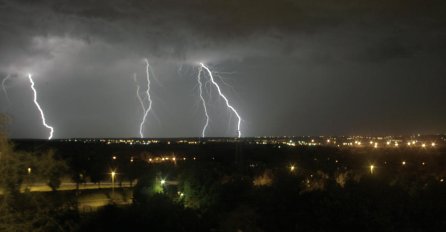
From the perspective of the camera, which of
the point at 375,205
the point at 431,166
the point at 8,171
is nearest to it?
the point at 8,171

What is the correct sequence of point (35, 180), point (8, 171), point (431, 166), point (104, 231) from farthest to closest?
1. point (431, 166)
2. point (104, 231)
3. point (35, 180)
4. point (8, 171)

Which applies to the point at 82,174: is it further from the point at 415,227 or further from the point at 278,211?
the point at 415,227

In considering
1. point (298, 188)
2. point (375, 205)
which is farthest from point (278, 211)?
point (375, 205)

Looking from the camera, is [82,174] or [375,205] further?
[82,174]

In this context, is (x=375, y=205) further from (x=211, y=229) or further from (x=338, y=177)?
(x=338, y=177)

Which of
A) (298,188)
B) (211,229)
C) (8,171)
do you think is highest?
(8,171)

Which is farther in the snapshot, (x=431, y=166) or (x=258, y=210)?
(x=431, y=166)

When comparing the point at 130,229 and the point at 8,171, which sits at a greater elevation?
the point at 8,171

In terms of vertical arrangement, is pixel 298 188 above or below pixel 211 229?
above

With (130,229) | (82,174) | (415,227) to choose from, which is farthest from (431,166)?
(130,229)
